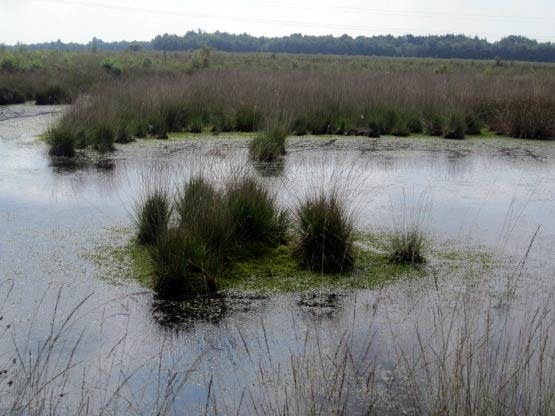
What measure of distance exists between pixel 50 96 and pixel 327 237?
1484 cm

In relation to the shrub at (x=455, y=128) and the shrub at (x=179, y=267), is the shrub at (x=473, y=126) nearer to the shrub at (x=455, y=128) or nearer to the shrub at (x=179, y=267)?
the shrub at (x=455, y=128)

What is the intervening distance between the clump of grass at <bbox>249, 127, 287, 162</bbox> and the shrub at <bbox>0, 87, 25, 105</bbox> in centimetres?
1045

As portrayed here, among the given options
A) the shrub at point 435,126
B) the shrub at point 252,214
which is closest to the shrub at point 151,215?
the shrub at point 252,214

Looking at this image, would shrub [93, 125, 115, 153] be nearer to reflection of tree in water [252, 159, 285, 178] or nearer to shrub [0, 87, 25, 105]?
reflection of tree in water [252, 159, 285, 178]

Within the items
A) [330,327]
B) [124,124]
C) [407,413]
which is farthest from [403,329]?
[124,124]

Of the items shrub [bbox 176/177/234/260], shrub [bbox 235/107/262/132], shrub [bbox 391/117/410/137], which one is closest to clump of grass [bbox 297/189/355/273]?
shrub [bbox 176/177/234/260]

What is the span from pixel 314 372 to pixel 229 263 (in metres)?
2.26

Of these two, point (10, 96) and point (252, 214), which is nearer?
point (252, 214)

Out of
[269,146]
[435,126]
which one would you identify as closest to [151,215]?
[269,146]

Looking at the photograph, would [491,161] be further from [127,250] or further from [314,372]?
[314,372]

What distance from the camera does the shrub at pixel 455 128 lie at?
1319cm

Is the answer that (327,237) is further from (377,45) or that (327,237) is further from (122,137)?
(377,45)

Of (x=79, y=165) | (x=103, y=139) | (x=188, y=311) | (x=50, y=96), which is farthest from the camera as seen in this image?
(x=50, y=96)

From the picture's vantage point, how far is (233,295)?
16.1 feet
